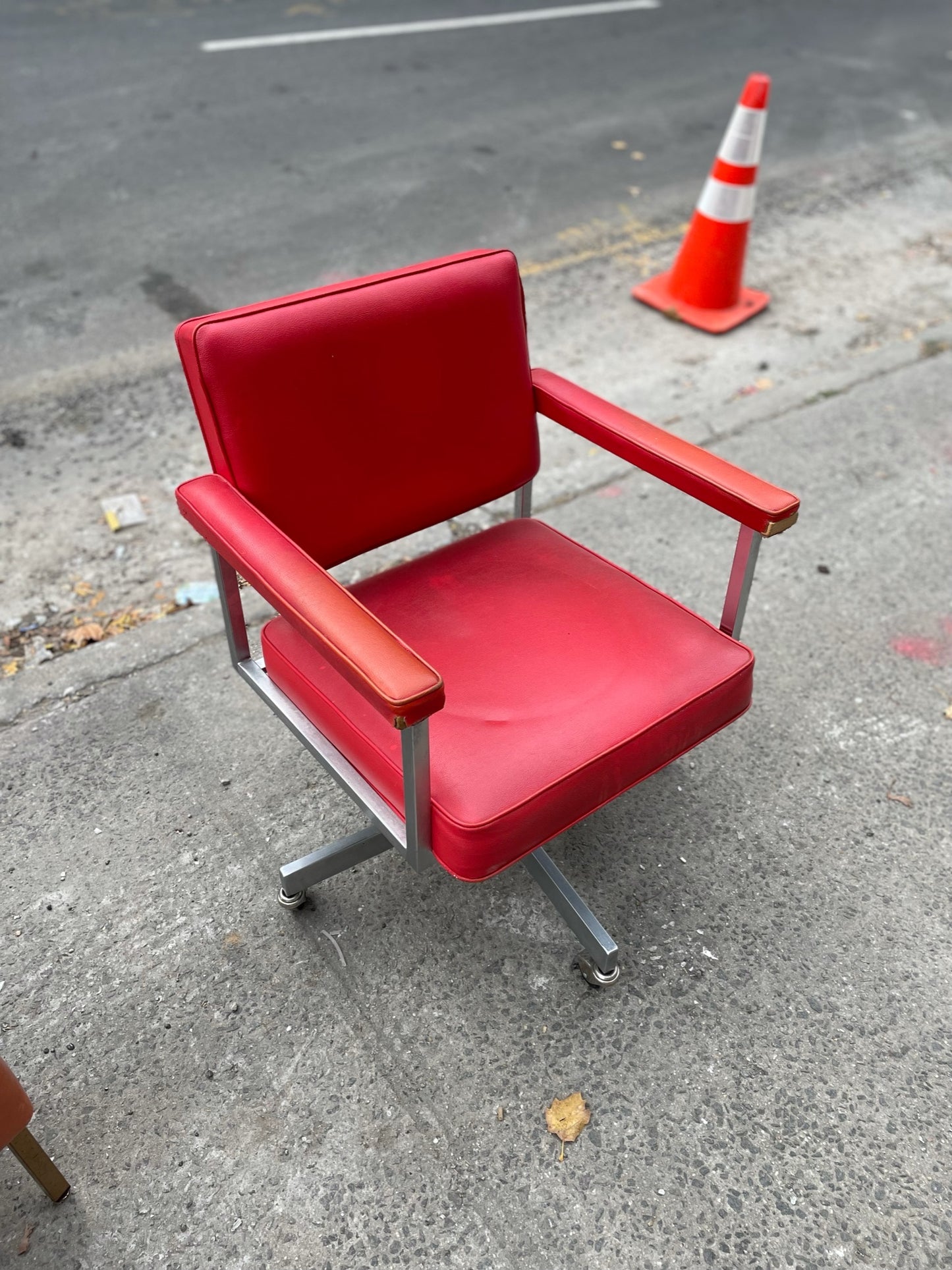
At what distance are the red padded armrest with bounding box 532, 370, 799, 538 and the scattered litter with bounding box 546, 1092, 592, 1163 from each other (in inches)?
39.9

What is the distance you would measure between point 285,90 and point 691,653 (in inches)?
218

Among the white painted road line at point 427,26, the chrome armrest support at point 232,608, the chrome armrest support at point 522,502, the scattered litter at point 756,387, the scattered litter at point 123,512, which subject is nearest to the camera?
the chrome armrest support at point 232,608

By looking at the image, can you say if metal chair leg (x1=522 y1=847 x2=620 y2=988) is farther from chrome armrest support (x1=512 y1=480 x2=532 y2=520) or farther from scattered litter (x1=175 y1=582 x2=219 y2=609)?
scattered litter (x1=175 y1=582 x2=219 y2=609)

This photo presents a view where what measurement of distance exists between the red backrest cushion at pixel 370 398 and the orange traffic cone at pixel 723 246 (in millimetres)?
2237

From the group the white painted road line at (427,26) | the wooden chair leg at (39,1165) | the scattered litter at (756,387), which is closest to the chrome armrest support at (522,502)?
the wooden chair leg at (39,1165)

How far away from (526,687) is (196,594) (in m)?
1.28

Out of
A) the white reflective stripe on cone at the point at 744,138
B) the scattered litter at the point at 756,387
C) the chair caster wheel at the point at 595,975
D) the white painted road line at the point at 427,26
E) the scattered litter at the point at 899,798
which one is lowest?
the scattered litter at the point at 899,798

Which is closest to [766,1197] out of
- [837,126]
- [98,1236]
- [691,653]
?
[691,653]

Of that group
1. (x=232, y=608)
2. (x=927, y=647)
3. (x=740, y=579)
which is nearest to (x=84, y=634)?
(x=232, y=608)

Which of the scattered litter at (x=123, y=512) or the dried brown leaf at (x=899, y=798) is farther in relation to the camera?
the scattered litter at (x=123, y=512)

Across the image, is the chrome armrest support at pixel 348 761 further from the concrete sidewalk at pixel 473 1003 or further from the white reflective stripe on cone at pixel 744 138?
the white reflective stripe on cone at pixel 744 138

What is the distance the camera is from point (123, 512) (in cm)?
286

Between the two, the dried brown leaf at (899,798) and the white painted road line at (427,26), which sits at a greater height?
the white painted road line at (427,26)

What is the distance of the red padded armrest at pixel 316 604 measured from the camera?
4.17 feet
